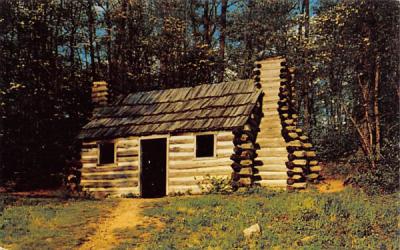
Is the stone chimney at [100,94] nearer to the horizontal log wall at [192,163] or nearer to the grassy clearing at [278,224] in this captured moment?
the horizontal log wall at [192,163]

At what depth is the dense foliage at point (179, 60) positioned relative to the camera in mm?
25648

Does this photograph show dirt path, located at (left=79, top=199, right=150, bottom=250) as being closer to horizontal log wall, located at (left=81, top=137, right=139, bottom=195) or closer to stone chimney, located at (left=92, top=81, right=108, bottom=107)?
horizontal log wall, located at (left=81, top=137, right=139, bottom=195)

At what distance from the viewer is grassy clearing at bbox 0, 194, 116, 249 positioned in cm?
1457

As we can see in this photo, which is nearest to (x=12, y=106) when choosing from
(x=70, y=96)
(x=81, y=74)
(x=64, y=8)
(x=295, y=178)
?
(x=70, y=96)

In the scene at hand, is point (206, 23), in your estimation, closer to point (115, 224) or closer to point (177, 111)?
point (177, 111)

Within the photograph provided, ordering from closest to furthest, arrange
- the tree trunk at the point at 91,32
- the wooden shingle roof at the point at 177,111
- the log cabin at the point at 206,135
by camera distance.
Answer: the log cabin at the point at 206,135
the wooden shingle roof at the point at 177,111
the tree trunk at the point at 91,32

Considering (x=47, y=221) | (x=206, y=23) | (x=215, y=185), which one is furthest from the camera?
(x=206, y=23)

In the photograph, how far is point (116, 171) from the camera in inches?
942

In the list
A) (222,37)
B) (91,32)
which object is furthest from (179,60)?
(91,32)

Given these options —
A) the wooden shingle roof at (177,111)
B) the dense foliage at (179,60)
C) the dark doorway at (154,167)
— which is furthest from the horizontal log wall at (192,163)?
the dense foliage at (179,60)

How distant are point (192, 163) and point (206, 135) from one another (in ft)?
4.74

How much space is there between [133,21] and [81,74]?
19.6 ft

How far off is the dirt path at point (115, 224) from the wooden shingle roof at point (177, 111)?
413cm

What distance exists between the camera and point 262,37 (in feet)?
120
